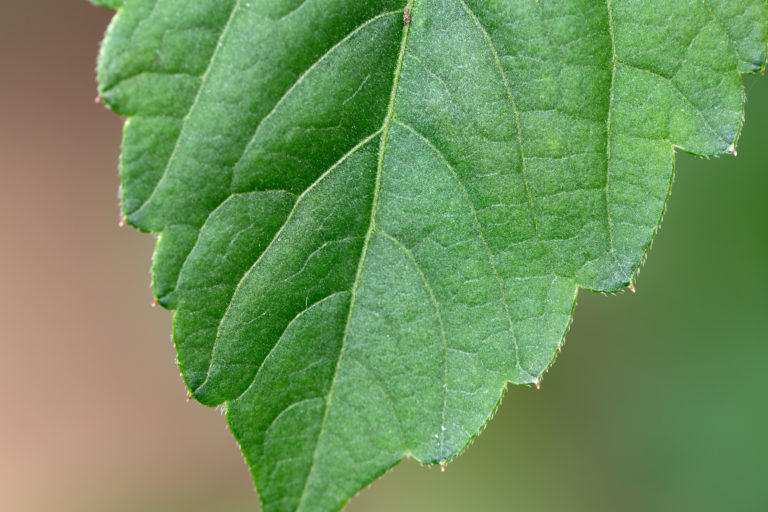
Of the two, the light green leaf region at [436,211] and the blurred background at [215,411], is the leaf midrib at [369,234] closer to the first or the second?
the light green leaf region at [436,211]

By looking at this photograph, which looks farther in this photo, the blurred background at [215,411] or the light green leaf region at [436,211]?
the blurred background at [215,411]

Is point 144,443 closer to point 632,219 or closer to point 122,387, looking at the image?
point 122,387

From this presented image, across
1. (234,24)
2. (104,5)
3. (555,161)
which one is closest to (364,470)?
(555,161)

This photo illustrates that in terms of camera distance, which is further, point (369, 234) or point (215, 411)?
point (215, 411)

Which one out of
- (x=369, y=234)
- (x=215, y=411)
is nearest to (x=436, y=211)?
(x=369, y=234)

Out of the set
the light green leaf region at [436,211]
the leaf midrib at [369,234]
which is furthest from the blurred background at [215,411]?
the leaf midrib at [369,234]

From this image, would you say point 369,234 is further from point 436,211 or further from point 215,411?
point 215,411
